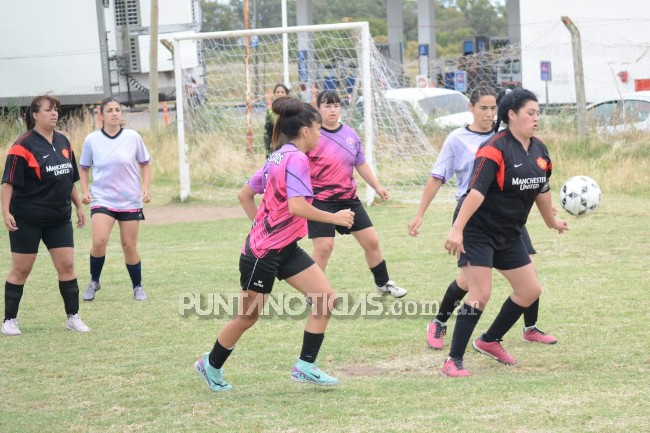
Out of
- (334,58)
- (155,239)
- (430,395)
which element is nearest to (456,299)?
(430,395)

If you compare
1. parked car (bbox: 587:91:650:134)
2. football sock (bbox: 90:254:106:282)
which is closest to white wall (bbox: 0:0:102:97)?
parked car (bbox: 587:91:650:134)

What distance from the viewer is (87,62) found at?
24.4m

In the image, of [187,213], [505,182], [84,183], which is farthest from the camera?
[187,213]

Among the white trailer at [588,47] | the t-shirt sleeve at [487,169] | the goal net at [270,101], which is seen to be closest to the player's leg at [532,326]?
the t-shirt sleeve at [487,169]

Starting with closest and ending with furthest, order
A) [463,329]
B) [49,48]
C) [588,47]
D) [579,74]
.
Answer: [463,329], [579,74], [49,48], [588,47]

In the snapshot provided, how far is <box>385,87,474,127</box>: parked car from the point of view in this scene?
18.1 m

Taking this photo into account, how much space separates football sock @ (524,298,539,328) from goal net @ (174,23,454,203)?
802cm

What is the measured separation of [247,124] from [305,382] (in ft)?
39.0

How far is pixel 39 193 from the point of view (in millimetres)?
7387

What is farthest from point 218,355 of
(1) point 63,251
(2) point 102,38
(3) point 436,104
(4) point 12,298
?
(2) point 102,38

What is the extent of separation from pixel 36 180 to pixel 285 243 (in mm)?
2741

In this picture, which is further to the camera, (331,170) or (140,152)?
(140,152)

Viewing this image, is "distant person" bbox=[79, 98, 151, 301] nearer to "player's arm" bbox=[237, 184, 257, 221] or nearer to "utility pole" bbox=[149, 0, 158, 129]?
"player's arm" bbox=[237, 184, 257, 221]

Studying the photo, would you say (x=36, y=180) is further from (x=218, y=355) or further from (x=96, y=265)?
(x=218, y=355)
